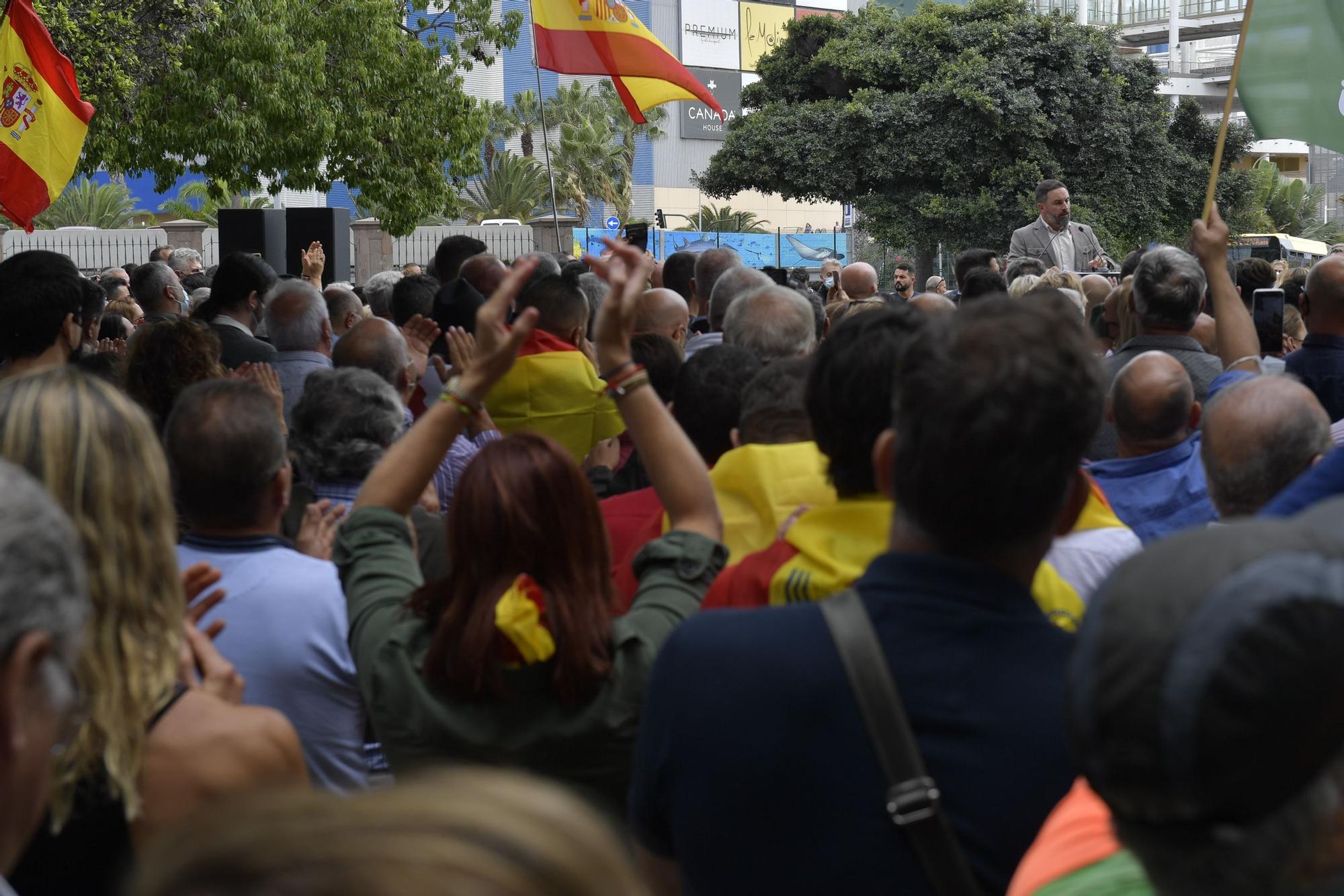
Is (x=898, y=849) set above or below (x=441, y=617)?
below

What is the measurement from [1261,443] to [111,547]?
2.44 meters

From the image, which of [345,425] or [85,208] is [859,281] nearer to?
[345,425]

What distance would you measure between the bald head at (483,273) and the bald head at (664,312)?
1500 mm

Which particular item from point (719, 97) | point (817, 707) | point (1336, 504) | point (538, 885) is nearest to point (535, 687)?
point (817, 707)

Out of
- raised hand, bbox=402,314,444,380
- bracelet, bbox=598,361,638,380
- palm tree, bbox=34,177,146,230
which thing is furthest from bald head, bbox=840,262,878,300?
palm tree, bbox=34,177,146,230

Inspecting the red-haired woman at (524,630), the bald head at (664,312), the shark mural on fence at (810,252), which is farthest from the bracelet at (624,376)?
the shark mural on fence at (810,252)

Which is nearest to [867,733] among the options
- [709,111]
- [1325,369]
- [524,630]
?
[524,630]

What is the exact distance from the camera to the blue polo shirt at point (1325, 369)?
17.1 ft

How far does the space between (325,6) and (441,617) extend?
65.7ft

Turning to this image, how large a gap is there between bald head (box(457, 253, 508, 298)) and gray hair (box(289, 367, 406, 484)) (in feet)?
11.0

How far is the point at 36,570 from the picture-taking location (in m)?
1.25

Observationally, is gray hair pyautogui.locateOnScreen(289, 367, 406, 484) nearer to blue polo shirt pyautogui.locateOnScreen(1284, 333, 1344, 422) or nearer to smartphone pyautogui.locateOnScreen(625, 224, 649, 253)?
blue polo shirt pyautogui.locateOnScreen(1284, 333, 1344, 422)

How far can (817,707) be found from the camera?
1.85m

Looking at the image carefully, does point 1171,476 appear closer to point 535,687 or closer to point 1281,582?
point 535,687
